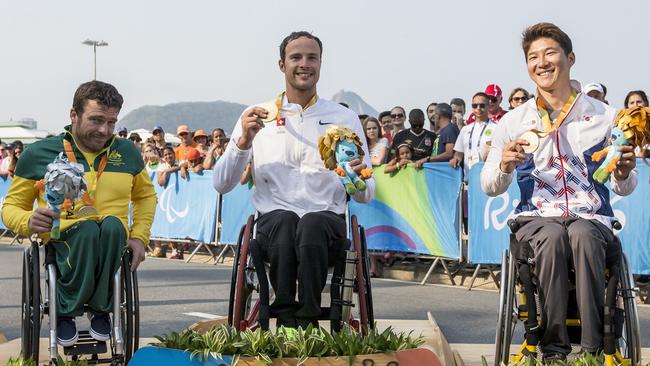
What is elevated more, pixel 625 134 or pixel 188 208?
pixel 625 134

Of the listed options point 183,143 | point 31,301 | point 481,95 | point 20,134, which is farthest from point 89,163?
point 20,134

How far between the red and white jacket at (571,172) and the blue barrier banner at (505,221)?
458 cm

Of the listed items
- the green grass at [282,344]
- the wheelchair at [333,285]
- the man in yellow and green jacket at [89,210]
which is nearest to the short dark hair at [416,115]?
the man in yellow and green jacket at [89,210]

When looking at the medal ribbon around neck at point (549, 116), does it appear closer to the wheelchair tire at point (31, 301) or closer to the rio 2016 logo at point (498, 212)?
the wheelchair tire at point (31, 301)

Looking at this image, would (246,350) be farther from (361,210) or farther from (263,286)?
(361,210)

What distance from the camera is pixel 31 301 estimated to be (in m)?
5.71

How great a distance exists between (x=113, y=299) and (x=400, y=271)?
7582 mm

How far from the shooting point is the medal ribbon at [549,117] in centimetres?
552

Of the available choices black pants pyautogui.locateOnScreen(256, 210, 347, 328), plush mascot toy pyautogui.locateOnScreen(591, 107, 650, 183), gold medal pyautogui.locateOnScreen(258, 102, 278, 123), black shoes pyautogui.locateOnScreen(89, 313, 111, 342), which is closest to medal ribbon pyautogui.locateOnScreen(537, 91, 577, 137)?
plush mascot toy pyautogui.locateOnScreen(591, 107, 650, 183)

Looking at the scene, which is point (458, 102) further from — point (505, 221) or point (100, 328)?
point (100, 328)

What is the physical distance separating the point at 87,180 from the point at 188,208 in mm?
10576

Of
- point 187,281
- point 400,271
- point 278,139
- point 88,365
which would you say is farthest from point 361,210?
point 88,365

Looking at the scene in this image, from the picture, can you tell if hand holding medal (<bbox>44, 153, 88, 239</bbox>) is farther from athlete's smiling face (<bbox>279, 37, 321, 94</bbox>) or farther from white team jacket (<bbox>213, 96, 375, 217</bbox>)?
athlete's smiling face (<bbox>279, 37, 321, 94</bbox>)

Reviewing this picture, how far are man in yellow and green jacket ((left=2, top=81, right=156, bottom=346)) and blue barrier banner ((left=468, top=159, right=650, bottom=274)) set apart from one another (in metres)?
5.44
